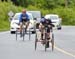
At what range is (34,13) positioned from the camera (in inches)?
1805

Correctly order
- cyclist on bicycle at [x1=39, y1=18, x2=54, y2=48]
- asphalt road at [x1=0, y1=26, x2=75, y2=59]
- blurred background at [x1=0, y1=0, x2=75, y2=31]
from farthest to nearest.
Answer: blurred background at [x1=0, y1=0, x2=75, y2=31], cyclist on bicycle at [x1=39, y1=18, x2=54, y2=48], asphalt road at [x1=0, y1=26, x2=75, y2=59]

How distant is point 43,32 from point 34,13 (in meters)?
26.0

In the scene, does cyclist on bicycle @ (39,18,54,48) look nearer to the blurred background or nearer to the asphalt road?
the asphalt road

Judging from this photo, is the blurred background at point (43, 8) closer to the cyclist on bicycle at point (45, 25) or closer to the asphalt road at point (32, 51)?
the asphalt road at point (32, 51)

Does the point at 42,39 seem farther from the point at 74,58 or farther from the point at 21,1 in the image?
the point at 21,1

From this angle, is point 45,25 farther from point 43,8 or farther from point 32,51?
point 43,8

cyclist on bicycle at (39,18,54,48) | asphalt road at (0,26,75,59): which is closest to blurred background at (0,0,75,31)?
asphalt road at (0,26,75,59)

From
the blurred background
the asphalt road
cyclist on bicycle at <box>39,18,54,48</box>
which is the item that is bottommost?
the blurred background

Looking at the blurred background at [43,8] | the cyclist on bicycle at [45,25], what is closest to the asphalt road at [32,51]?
the cyclist on bicycle at [45,25]

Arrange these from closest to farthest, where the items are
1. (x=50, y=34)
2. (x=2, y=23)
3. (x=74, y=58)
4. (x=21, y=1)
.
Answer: (x=74, y=58) → (x=50, y=34) → (x=2, y=23) → (x=21, y=1)

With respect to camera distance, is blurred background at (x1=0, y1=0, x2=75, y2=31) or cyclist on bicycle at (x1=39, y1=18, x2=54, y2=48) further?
blurred background at (x1=0, y1=0, x2=75, y2=31)

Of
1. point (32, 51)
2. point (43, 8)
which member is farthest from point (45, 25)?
point (43, 8)

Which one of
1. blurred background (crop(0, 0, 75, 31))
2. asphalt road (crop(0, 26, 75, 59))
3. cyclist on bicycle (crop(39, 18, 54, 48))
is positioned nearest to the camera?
asphalt road (crop(0, 26, 75, 59))

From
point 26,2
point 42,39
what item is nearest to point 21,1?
point 26,2
